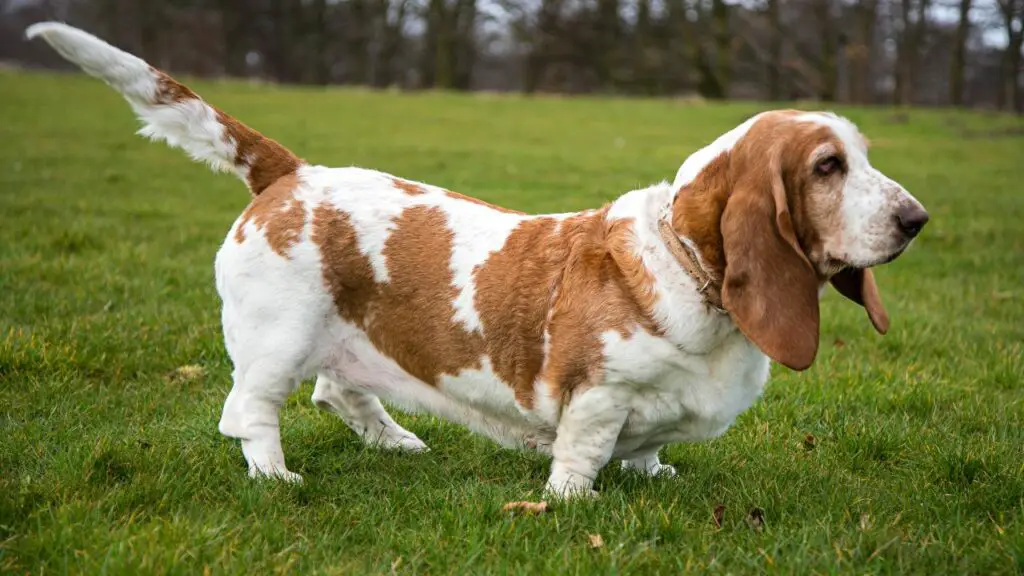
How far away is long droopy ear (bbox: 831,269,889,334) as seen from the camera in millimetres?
3645

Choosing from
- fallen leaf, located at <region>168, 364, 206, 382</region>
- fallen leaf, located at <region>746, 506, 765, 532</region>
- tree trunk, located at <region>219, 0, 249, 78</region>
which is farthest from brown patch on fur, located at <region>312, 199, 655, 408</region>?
tree trunk, located at <region>219, 0, 249, 78</region>

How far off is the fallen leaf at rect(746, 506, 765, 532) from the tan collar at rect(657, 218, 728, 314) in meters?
0.80

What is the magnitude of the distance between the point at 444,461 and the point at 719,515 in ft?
4.44

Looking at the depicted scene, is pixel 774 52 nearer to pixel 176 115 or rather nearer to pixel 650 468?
pixel 650 468

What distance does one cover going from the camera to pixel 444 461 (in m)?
4.25

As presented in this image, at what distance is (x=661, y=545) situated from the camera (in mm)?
3273

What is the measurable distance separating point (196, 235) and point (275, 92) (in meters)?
22.1

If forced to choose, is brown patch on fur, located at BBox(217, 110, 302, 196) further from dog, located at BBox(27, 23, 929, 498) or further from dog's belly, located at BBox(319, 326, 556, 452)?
dog's belly, located at BBox(319, 326, 556, 452)

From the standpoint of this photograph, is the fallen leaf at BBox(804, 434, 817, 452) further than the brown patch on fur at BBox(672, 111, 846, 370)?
Yes

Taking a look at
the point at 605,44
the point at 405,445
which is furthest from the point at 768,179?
the point at 605,44

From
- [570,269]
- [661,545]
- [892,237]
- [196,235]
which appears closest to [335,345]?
[570,269]

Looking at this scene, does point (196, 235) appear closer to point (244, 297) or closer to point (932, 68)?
point (244, 297)

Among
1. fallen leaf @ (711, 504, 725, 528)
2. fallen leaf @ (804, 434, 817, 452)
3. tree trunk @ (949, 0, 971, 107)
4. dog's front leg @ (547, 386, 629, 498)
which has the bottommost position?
fallen leaf @ (804, 434, 817, 452)

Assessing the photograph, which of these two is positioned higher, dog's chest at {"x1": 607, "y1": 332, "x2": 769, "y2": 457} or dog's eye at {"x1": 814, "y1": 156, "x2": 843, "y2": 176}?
dog's eye at {"x1": 814, "y1": 156, "x2": 843, "y2": 176}
